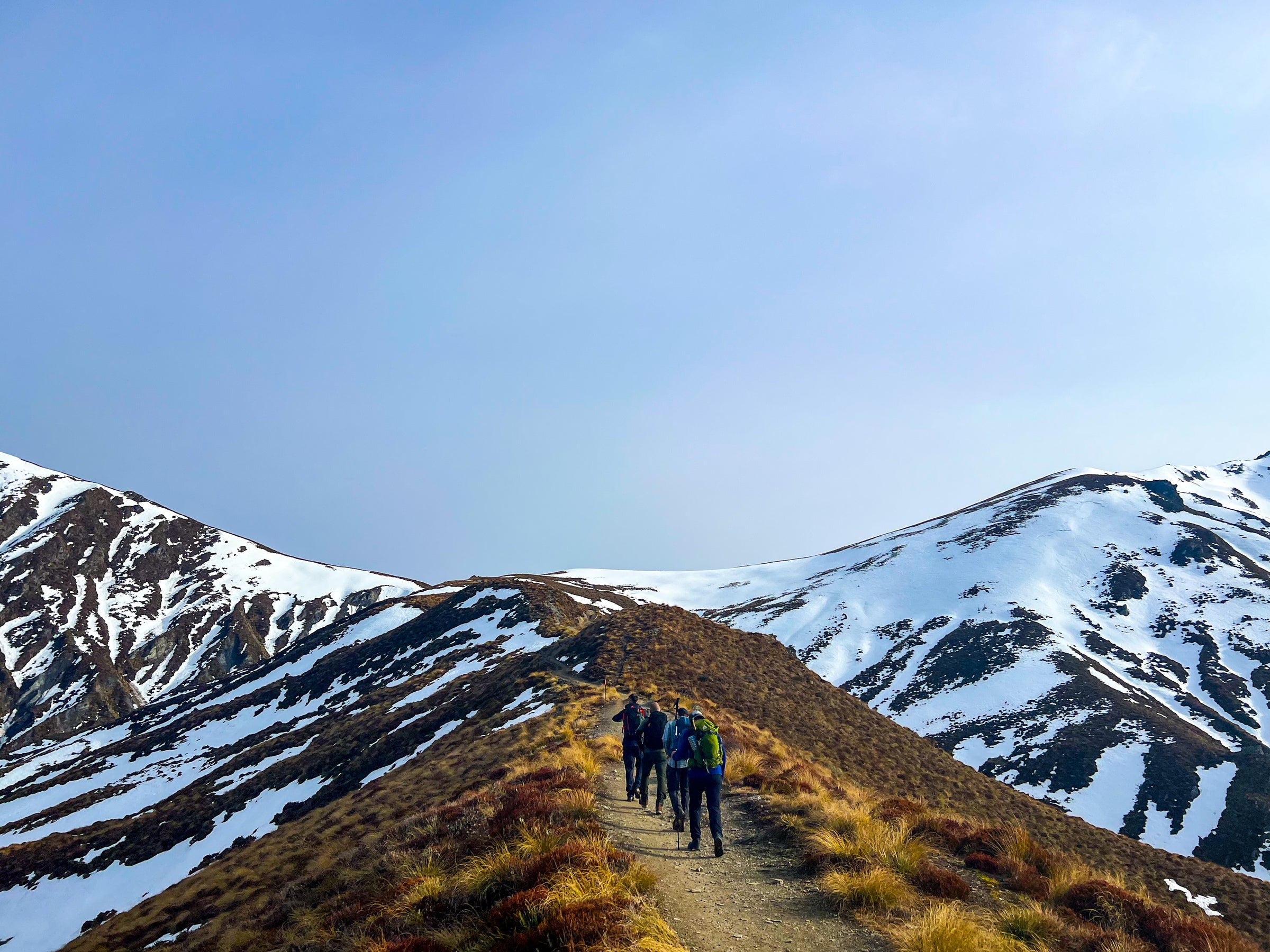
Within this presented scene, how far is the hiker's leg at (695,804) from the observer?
11391mm

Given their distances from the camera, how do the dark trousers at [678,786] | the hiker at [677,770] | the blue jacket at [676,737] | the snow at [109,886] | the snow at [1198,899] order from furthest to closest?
the snow at [109,886], the snow at [1198,899], the dark trousers at [678,786], the hiker at [677,770], the blue jacket at [676,737]

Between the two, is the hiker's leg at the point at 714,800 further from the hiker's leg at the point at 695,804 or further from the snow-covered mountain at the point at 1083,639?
the snow-covered mountain at the point at 1083,639

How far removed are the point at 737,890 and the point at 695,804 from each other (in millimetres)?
1951

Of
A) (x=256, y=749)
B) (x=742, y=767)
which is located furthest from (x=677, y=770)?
(x=256, y=749)

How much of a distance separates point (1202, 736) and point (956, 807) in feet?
173

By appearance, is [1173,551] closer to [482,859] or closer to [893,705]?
[893,705]

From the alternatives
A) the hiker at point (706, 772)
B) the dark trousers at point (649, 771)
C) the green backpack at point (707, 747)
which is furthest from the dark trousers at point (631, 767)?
the green backpack at point (707, 747)

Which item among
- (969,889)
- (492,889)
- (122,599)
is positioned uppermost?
(122,599)

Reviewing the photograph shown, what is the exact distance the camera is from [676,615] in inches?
1634

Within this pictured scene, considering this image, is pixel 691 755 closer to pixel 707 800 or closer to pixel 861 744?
pixel 707 800

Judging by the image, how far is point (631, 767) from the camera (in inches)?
631


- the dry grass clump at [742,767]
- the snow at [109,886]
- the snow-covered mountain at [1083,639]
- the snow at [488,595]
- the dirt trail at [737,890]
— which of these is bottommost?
the snow-covered mountain at [1083,639]

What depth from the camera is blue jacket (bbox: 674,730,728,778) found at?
11164 millimetres

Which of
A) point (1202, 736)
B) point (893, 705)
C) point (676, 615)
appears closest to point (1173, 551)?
point (1202, 736)
